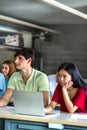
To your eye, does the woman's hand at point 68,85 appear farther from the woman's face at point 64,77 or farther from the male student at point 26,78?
the male student at point 26,78

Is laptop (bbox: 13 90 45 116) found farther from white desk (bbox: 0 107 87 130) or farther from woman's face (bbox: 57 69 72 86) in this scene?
woman's face (bbox: 57 69 72 86)

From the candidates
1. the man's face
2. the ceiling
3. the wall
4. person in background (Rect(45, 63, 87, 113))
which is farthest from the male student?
the wall

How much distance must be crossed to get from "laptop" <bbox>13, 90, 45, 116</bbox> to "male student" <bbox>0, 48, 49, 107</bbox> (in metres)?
0.38

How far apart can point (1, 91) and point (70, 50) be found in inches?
143

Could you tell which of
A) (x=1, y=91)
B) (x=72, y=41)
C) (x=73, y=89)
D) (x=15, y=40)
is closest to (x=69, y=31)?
(x=72, y=41)

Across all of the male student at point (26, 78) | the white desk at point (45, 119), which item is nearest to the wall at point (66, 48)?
the male student at point (26, 78)

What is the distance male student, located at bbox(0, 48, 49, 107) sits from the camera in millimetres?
2855

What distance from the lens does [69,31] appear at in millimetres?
6930

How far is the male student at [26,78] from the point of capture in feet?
9.37

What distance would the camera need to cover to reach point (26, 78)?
2.96 metres

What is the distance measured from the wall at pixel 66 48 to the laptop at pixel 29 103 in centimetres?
433

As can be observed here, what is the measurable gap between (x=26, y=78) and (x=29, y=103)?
542 millimetres

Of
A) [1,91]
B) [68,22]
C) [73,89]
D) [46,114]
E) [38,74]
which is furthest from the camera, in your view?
[68,22]

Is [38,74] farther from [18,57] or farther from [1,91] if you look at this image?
[1,91]
